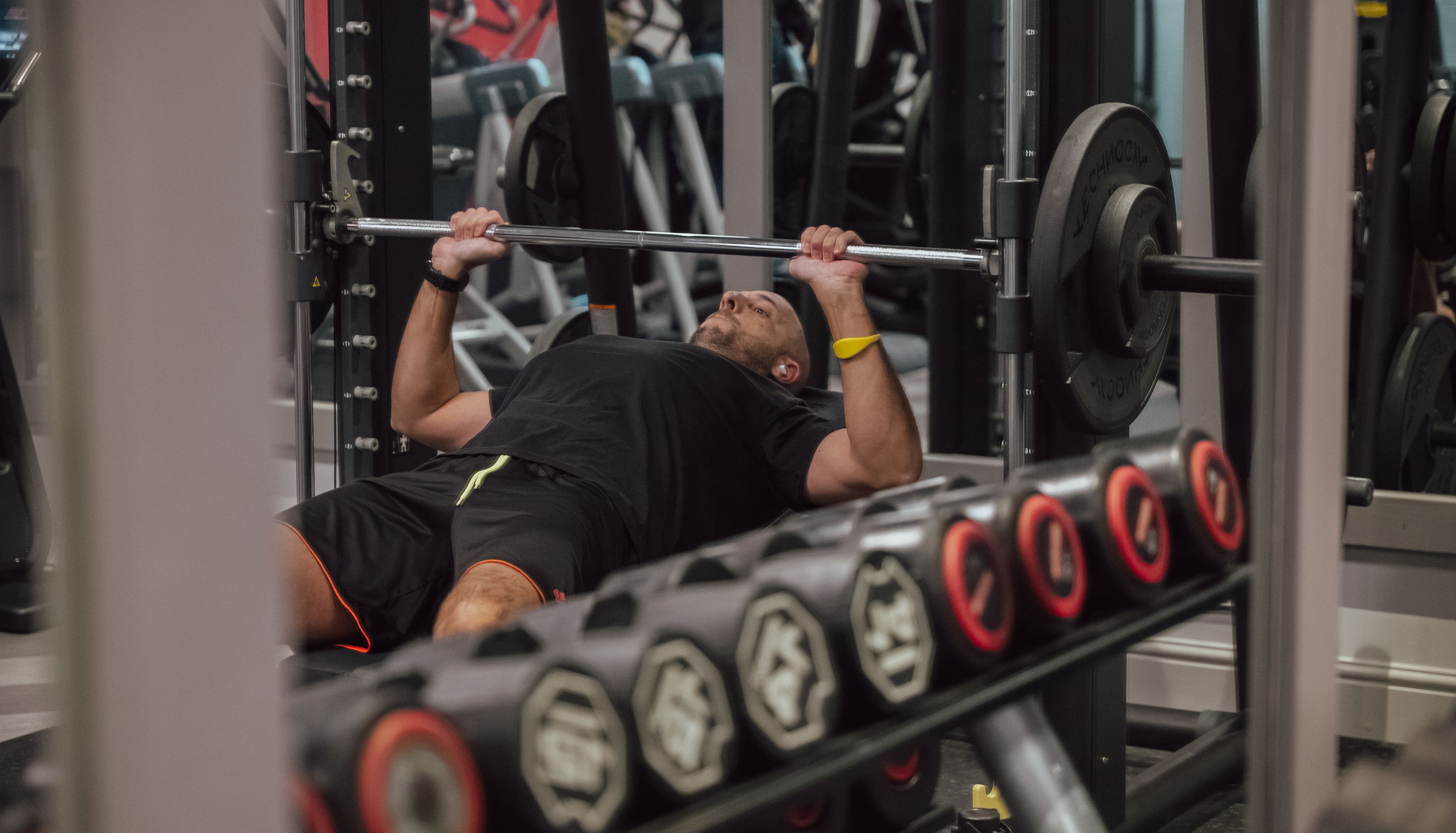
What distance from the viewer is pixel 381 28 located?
264cm

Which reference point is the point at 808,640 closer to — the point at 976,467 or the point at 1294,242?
the point at 1294,242

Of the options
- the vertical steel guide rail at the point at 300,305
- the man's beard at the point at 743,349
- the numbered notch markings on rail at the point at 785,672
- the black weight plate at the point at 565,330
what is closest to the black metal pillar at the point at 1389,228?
the man's beard at the point at 743,349

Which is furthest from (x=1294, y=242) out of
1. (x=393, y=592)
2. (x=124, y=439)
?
(x=393, y=592)

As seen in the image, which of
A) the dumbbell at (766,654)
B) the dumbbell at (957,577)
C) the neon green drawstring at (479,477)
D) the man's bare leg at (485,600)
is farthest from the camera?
the neon green drawstring at (479,477)

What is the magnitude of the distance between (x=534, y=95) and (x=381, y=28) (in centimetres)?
212

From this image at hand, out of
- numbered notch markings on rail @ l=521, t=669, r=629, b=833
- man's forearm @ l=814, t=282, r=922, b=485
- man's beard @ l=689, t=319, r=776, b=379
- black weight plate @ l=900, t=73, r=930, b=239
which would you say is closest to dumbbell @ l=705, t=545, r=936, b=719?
numbered notch markings on rail @ l=521, t=669, r=629, b=833

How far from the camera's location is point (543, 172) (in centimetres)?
302

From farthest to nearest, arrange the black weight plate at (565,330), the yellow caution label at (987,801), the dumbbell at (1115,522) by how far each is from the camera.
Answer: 1. the black weight plate at (565,330)
2. the yellow caution label at (987,801)
3. the dumbbell at (1115,522)

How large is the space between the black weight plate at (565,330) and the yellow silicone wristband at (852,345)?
1.00 metres

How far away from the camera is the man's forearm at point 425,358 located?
8.29 ft

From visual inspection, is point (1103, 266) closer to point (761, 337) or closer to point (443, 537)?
point (761, 337)

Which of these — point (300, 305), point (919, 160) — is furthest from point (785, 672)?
point (919, 160)

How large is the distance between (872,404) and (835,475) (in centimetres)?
14

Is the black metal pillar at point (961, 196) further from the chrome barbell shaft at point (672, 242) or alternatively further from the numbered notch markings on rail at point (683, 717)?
the numbered notch markings on rail at point (683, 717)
